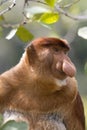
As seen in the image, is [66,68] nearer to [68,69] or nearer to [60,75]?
[68,69]

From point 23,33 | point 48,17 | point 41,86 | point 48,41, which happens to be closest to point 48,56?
point 48,41

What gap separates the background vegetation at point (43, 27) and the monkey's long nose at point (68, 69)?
75 mm

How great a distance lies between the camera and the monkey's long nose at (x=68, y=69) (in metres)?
3.65

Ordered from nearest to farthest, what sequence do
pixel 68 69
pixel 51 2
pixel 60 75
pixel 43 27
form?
pixel 51 2 < pixel 68 69 < pixel 60 75 < pixel 43 27

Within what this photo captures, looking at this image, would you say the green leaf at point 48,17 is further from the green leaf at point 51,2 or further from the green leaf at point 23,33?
the green leaf at point 23,33

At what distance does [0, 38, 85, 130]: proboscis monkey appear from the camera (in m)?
3.90

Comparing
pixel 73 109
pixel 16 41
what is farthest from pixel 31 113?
pixel 16 41

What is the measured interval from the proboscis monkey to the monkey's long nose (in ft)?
0.04

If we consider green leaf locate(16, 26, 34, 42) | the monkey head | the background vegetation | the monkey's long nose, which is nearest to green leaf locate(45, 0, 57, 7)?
the background vegetation

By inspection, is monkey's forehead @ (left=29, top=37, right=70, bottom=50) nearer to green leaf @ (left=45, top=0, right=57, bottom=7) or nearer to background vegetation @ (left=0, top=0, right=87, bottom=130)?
background vegetation @ (left=0, top=0, right=87, bottom=130)

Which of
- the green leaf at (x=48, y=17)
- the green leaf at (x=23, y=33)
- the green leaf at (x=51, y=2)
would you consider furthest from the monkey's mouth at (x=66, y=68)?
the green leaf at (x=51, y=2)

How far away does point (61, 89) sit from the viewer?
4082mm

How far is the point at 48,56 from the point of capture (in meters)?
3.92

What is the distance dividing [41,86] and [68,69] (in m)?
0.39
